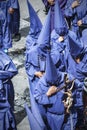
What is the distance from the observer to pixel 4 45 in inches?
358

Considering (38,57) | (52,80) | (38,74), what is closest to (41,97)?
(52,80)

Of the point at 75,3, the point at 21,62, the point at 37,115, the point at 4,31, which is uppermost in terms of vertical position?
the point at 75,3

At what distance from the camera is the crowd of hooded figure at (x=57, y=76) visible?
492cm

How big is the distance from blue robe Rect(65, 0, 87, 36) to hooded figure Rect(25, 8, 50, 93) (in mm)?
2219

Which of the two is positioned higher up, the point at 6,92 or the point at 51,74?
the point at 51,74

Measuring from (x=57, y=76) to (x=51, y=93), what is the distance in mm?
277

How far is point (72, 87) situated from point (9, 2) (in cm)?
491

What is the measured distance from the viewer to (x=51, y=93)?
489 centimetres

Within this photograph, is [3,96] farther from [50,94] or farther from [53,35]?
[53,35]

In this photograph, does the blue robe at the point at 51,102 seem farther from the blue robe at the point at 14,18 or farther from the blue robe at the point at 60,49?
the blue robe at the point at 14,18

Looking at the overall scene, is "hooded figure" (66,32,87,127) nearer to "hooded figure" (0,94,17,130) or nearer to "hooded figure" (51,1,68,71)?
"hooded figure" (51,1,68,71)

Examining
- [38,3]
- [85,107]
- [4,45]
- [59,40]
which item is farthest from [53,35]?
[38,3]

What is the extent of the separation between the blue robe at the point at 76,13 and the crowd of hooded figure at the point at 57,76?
1368 millimetres

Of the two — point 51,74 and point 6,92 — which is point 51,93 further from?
point 6,92
